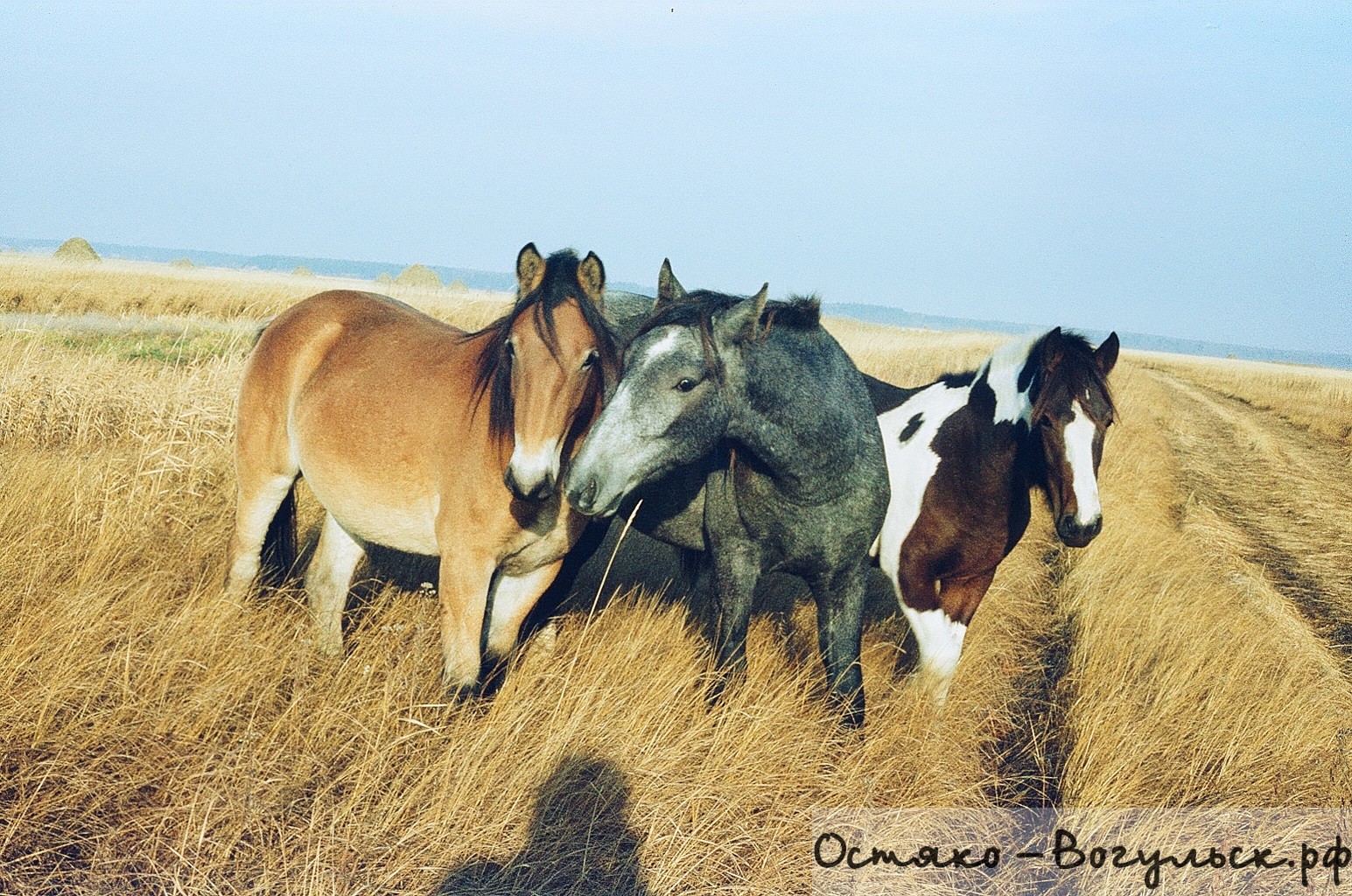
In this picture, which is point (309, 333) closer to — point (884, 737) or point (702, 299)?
point (702, 299)

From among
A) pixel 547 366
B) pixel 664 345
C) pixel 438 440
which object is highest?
pixel 664 345

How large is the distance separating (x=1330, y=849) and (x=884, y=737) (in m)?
1.60

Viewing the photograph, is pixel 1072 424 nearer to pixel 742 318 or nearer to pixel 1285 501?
pixel 742 318

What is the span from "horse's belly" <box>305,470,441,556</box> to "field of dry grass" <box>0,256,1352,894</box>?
0.48m

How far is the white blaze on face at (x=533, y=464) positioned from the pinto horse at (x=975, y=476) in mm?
1933

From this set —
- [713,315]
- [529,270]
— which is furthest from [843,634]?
[529,270]

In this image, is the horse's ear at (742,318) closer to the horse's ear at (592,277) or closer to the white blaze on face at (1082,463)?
the horse's ear at (592,277)

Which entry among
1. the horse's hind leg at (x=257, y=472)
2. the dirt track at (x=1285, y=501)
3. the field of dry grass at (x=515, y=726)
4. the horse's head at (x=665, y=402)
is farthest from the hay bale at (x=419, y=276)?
the horse's head at (x=665, y=402)

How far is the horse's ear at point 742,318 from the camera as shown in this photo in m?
3.39

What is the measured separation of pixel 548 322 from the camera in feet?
10.9

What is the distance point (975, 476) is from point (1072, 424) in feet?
1.96

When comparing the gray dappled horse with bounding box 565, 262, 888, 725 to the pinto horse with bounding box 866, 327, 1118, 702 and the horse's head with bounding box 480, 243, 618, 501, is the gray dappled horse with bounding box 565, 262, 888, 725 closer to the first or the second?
the horse's head with bounding box 480, 243, 618, 501

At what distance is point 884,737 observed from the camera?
12.3 feet

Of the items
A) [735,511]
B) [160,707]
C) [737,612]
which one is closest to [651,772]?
[737,612]
